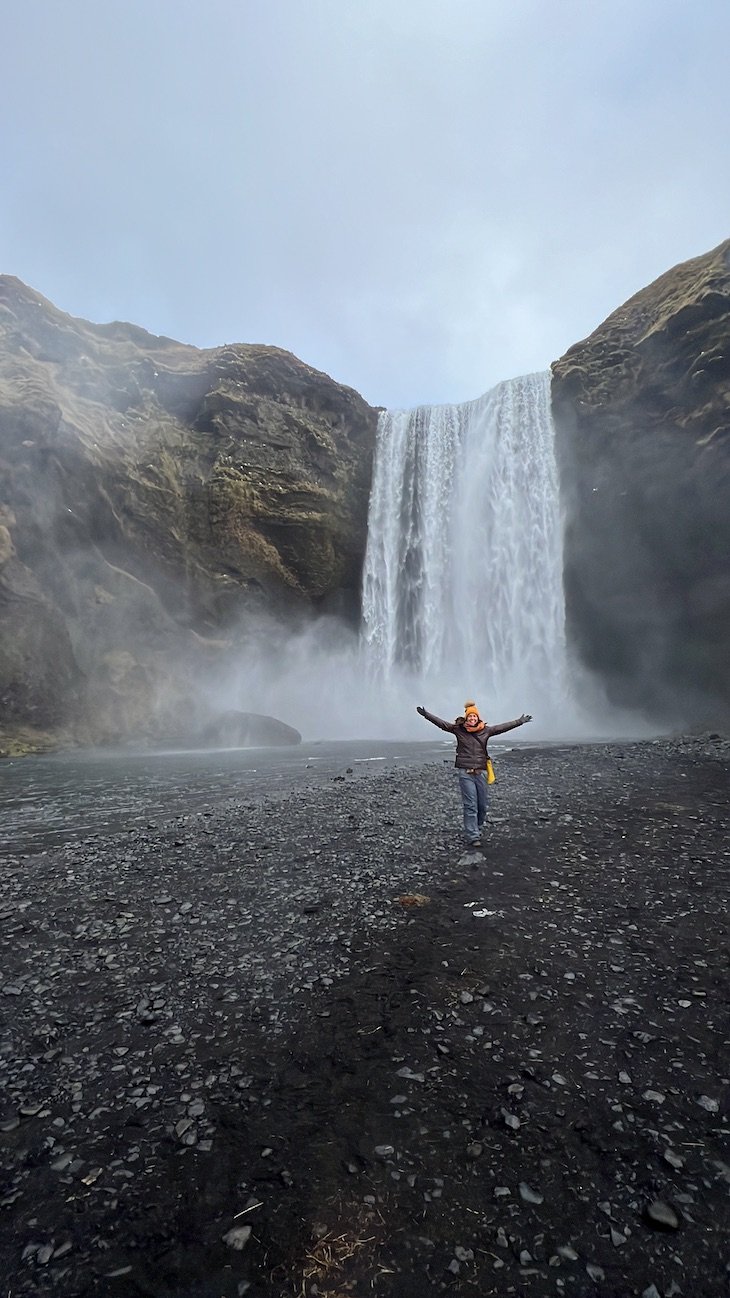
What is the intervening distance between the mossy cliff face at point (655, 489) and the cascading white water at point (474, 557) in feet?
6.40

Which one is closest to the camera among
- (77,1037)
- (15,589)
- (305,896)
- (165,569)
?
(77,1037)

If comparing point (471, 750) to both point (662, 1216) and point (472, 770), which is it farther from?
point (662, 1216)

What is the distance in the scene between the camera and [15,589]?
96.0 feet

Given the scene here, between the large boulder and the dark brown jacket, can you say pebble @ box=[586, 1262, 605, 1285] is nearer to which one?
the dark brown jacket

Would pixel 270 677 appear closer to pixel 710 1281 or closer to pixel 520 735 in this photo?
pixel 520 735

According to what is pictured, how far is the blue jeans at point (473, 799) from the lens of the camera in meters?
9.28

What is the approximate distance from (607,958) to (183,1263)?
420 centimetres

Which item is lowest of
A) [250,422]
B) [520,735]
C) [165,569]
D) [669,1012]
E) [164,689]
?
[669,1012]

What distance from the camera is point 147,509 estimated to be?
36250 millimetres

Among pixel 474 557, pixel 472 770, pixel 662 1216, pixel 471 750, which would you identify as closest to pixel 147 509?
pixel 474 557

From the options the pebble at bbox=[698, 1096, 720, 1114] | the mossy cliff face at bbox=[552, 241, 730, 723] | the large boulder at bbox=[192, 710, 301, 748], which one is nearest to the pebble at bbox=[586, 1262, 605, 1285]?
the pebble at bbox=[698, 1096, 720, 1114]

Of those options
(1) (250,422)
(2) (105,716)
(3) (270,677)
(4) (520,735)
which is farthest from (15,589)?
(4) (520,735)

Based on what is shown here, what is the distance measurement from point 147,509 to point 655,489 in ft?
101

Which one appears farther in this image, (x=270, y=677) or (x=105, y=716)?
(x=270, y=677)
